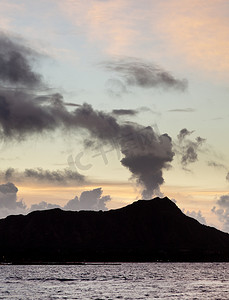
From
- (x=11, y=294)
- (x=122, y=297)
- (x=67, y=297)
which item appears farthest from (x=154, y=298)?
(x=11, y=294)

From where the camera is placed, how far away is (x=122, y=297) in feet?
461

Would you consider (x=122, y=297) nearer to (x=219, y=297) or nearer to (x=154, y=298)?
(x=154, y=298)

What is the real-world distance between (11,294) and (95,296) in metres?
21.3

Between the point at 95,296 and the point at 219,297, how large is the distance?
2971cm

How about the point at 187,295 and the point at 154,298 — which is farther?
the point at 187,295

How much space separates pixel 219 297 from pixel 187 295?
9684 mm

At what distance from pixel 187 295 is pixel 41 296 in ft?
118

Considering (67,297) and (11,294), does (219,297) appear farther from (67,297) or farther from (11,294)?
(11,294)

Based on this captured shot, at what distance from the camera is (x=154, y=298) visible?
136m

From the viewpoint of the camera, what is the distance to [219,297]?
139 m

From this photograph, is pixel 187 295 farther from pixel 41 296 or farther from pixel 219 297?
pixel 41 296

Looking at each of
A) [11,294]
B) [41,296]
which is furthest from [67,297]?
[11,294]

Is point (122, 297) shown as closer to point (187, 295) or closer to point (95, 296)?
point (95, 296)

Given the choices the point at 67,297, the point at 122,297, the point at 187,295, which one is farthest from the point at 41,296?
the point at 187,295
